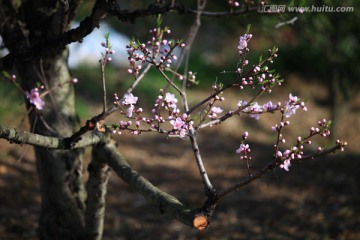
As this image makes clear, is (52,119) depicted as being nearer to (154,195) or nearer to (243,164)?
(154,195)

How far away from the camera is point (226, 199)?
6.20m

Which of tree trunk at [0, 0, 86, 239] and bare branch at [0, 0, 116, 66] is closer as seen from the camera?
bare branch at [0, 0, 116, 66]

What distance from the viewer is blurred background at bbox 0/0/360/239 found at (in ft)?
16.9

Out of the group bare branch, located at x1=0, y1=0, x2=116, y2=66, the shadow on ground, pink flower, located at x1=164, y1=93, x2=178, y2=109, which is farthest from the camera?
the shadow on ground

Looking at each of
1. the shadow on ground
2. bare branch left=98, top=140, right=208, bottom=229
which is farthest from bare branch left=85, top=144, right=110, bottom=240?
the shadow on ground

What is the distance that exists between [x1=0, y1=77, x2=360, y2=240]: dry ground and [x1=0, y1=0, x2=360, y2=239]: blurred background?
1 centimetres

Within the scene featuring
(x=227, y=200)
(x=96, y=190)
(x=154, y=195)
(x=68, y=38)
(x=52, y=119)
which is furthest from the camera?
(x=227, y=200)

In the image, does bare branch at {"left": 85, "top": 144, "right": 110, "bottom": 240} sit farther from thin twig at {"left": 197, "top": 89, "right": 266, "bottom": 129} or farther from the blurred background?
thin twig at {"left": 197, "top": 89, "right": 266, "bottom": 129}

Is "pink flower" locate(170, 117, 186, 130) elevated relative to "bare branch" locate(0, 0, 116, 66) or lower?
A: lower

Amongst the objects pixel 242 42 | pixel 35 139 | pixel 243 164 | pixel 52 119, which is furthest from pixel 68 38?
pixel 243 164

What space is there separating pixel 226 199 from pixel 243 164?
1576mm

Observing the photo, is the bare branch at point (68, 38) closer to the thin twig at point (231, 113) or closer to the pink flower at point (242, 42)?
the pink flower at point (242, 42)

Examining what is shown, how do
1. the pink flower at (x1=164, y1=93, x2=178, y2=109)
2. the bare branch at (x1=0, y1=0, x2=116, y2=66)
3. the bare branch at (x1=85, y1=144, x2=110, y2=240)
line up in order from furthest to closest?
the bare branch at (x1=85, y1=144, x2=110, y2=240) → the pink flower at (x1=164, y1=93, x2=178, y2=109) → the bare branch at (x1=0, y1=0, x2=116, y2=66)

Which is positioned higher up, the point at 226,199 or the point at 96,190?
the point at 226,199
